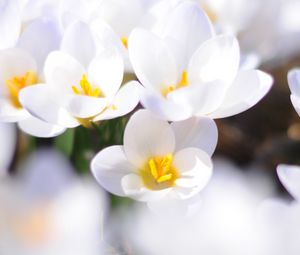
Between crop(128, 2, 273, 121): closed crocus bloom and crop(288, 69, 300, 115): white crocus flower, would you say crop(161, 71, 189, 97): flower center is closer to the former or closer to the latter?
crop(128, 2, 273, 121): closed crocus bloom

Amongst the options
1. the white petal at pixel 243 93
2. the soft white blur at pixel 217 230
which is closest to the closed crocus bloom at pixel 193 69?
the white petal at pixel 243 93

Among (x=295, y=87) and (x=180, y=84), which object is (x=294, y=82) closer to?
(x=295, y=87)

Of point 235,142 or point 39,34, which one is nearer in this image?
point 39,34

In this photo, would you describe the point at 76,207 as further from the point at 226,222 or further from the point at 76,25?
the point at 76,25

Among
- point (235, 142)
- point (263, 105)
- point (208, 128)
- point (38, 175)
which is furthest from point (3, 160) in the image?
point (263, 105)

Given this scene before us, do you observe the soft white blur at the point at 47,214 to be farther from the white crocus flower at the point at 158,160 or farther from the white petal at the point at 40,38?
the white petal at the point at 40,38

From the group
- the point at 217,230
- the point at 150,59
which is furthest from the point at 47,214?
the point at 150,59
